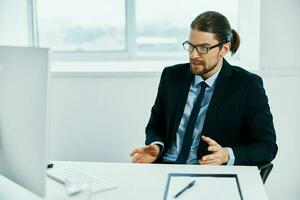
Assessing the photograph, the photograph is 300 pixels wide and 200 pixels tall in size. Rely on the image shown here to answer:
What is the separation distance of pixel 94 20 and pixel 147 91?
0.70 meters

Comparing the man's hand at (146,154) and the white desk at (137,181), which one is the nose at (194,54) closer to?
the man's hand at (146,154)

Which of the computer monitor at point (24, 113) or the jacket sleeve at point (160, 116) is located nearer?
the computer monitor at point (24, 113)

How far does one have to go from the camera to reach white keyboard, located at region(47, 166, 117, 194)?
1436mm

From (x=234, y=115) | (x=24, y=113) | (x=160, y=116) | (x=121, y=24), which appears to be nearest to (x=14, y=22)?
(x=121, y=24)

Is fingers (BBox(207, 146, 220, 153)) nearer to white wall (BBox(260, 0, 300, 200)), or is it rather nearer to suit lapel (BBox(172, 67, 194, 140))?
suit lapel (BBox(172, 67, 194, 140))

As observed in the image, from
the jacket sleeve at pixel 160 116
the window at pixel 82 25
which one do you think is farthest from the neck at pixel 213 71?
the window at pixel 82 25

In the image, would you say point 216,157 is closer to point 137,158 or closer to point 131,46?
point 137,158

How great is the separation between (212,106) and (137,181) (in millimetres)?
584

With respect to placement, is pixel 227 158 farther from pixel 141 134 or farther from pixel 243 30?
pixel 243 30

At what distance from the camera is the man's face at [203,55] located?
193 centimetres

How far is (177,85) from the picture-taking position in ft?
6.73

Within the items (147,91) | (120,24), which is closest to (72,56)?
(120,24)

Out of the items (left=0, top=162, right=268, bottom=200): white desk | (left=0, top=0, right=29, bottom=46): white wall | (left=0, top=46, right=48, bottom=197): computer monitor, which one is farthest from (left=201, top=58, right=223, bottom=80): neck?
(left=0, top=0, right=29, bottom=46): white wall

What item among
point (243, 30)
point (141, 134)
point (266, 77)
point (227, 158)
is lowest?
point (141, 134)
